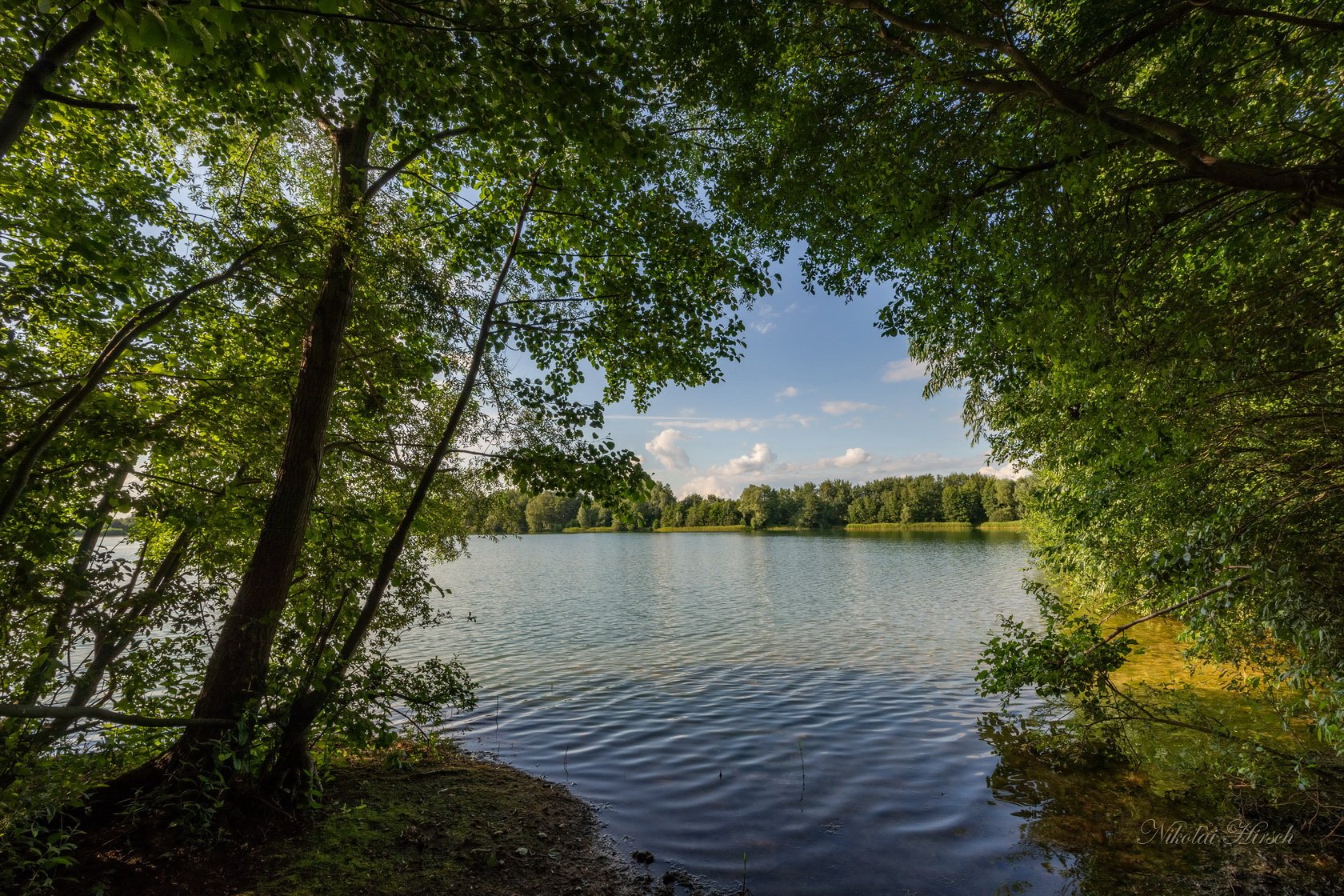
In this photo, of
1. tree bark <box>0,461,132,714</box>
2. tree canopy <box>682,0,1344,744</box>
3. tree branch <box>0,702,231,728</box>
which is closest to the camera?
tree branch <box>0,702,231,728</box>

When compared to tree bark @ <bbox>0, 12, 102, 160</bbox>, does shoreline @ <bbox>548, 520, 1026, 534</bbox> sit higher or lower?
lower

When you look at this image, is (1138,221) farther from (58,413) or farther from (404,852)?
(58,413)

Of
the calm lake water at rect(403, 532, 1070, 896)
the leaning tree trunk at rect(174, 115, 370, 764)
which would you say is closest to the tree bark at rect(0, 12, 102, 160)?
the leaning tree trunk at rect(174, 115, 370, 764)

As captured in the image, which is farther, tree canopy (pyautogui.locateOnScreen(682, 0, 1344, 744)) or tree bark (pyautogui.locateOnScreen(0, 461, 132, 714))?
tree canopy (pyautogui.locateOnScreen(682, 0, 1344, 744))

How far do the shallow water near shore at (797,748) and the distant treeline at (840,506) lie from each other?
93.1m

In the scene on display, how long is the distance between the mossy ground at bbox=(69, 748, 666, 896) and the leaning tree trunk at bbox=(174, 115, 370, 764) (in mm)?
939

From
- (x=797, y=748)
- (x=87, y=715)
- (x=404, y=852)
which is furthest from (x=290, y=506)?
(x=797, y=748)

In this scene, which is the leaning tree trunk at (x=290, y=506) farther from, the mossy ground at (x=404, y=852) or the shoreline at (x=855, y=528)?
the shoreline at (x=855, y=528)

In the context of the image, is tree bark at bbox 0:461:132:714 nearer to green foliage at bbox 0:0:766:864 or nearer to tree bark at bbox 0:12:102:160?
green foliage at bbox 0:0:766:864

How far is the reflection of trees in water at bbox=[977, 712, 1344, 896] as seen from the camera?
5.59 metres

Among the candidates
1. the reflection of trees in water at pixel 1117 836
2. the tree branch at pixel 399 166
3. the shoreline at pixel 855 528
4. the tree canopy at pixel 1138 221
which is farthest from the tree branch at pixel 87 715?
the shoreline at pixel 855 528

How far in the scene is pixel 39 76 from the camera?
448cm

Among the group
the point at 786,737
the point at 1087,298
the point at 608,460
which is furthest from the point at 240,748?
the point at 1087,298

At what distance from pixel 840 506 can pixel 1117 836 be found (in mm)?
132935
